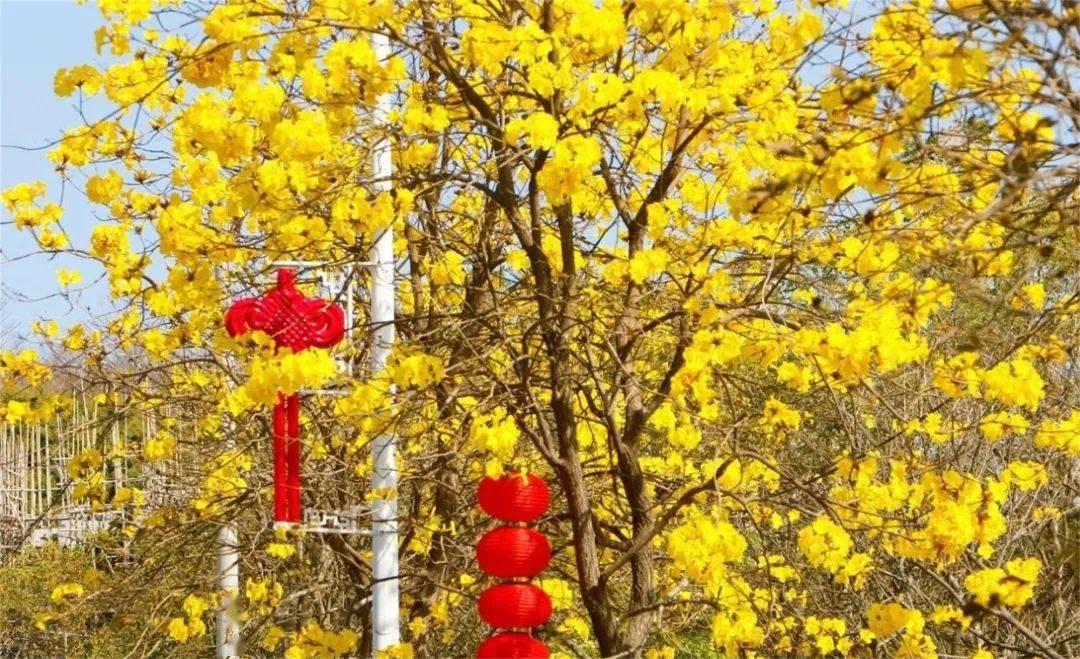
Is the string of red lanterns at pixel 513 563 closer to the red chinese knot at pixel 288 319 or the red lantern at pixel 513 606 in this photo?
the red lantern at pixel 513 606

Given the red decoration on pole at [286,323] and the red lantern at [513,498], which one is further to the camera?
the red lantern at [513,498]

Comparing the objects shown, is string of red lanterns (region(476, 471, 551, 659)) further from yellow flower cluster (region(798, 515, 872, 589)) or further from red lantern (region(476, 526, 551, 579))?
yellow flower cluster (region(798, 515, 872, 589))

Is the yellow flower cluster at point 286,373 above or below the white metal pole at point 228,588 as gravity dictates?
above

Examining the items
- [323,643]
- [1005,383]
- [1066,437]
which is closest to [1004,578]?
[1005,383]

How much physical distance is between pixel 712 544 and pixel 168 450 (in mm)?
3245

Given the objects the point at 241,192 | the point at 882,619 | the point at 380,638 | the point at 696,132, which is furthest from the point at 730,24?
the point at 380,638

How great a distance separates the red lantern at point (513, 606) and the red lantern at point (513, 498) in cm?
29

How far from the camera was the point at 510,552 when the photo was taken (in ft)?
20.8

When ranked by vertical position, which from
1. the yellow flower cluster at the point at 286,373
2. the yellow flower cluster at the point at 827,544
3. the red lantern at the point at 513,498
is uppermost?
the yellow flower cluster at the point at 286,373

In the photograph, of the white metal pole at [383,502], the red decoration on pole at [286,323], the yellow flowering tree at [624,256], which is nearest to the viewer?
the yellow flowering tree at [624,256]

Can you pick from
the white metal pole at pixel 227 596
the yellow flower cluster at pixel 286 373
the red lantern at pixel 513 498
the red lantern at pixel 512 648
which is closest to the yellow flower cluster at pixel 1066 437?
the red lantern at pixel 513 498

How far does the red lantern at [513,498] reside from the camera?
635cm

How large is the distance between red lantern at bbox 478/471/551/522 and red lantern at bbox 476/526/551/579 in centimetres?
6

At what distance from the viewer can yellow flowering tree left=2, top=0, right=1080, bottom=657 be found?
4.39 meters
